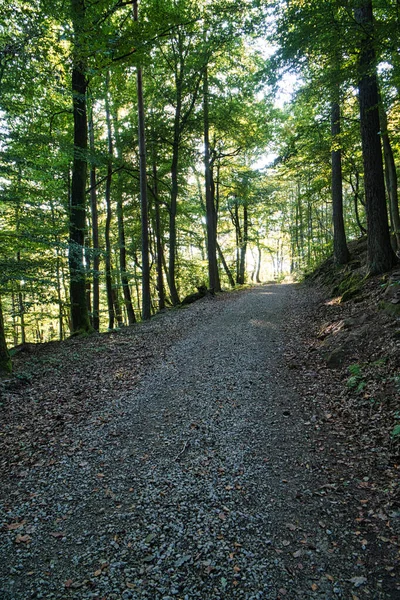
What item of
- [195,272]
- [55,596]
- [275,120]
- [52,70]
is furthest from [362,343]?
[195,272]

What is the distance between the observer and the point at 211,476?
12.2ft

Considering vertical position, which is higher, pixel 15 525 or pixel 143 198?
pixel 143 198

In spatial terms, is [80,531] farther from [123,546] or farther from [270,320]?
[270,320]

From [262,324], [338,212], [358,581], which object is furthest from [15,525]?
[338,212]

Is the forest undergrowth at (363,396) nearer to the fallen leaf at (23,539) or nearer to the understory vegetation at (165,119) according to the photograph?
the understory vegetation at (165,119)

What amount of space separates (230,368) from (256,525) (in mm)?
3947

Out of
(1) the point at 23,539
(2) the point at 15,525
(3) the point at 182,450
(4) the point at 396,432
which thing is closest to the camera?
(1) the point at 23,539

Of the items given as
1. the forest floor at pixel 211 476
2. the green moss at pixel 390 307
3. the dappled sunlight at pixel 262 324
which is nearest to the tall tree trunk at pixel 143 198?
the dappled sunlight at pixel 262 324

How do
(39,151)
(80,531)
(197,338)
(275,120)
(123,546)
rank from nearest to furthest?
(123,546) < (80,531) < (39,151) < (197,338) < (275,120)

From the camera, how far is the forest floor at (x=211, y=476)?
8.50 ft

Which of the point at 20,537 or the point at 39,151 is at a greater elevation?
the point at 39,151

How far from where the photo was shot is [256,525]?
9.96 ft

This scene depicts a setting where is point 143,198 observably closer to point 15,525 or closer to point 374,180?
point 374,180

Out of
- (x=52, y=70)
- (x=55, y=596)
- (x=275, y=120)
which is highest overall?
(x=275, y=120)
